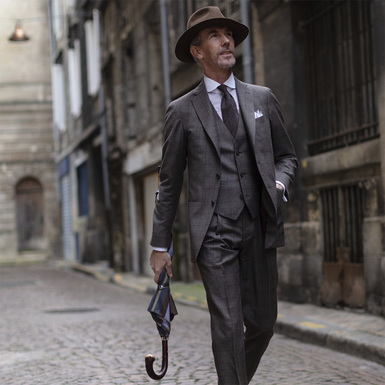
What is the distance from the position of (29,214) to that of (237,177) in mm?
29364

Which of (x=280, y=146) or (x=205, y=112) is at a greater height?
(x=205, y=112)

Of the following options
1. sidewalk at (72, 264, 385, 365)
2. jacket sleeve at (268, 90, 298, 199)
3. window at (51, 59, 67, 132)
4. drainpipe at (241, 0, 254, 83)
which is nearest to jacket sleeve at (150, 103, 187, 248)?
jacket sleeve at (268, 90, 298, 199)

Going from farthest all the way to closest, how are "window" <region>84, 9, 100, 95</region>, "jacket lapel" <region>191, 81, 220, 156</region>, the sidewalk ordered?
"window" <region>84, 9, 100, 95</region> < the sidewalk < "jacket lapel" <region>191, 81, 220, 156</region>

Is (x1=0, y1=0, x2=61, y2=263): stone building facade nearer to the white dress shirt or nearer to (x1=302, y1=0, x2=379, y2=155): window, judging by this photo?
(x1=302, y1=0, x2=379, y2=155): window

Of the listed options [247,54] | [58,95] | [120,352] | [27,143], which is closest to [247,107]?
[120,352]

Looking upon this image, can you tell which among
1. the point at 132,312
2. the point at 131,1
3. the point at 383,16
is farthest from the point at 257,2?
the point at 131,1

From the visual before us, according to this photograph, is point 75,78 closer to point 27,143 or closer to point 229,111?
point 27,143

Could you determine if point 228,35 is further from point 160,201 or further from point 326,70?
point 326,70

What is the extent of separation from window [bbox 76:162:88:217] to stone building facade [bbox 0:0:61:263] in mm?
4395

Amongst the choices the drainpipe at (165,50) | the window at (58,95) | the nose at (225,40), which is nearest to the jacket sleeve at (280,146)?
the nose at (225,40)

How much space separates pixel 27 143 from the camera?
1277 inches

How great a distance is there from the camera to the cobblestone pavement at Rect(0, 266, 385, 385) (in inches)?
224

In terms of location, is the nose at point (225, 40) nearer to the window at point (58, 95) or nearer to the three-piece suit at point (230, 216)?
the three-piece suit at point (230, 216)

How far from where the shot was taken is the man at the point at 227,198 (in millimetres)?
3764
